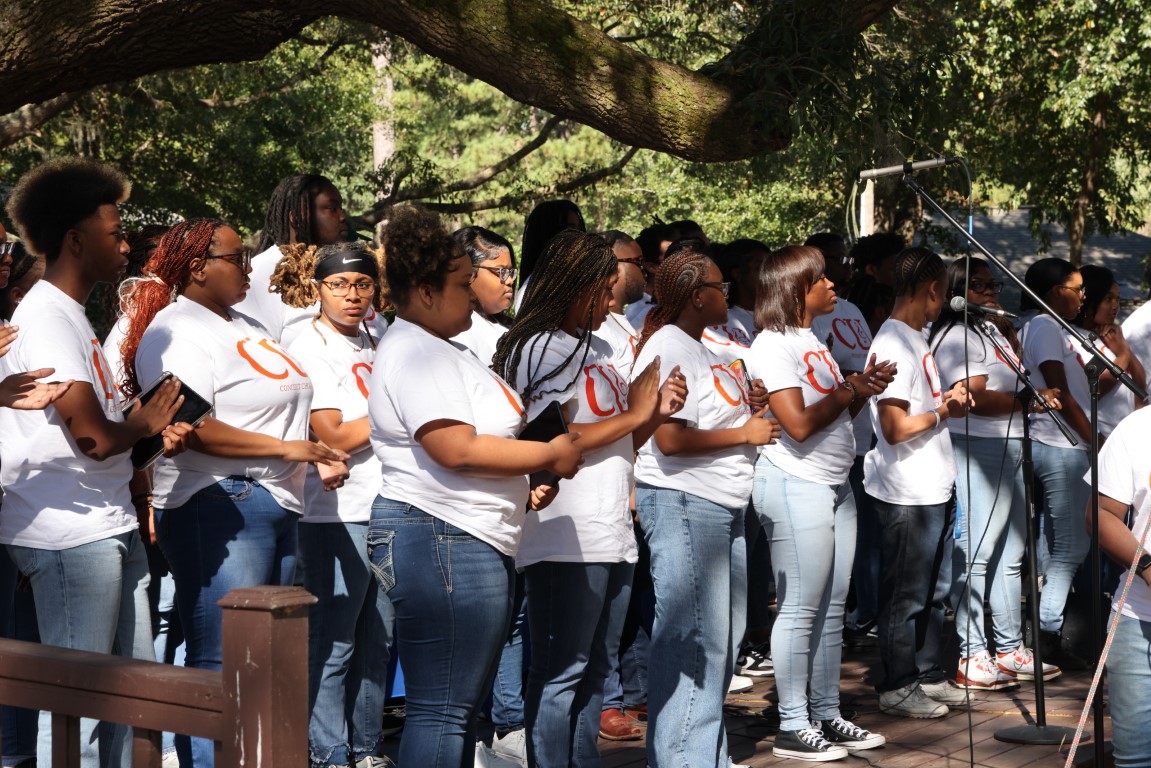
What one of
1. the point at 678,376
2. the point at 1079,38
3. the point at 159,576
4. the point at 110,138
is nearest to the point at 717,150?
the point at 678,376

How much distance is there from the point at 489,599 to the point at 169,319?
152cm

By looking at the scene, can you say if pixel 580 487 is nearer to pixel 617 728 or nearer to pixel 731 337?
pixel 617 728

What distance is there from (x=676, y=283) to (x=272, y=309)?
5.91 ft

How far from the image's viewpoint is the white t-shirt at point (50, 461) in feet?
12.5

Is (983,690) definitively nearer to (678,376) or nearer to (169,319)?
(678,376)

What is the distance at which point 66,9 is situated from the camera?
225 inches

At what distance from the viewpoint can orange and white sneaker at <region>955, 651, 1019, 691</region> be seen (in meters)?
6.68

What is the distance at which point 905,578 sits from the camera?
619cm

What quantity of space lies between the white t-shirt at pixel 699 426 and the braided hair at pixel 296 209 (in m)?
1.71

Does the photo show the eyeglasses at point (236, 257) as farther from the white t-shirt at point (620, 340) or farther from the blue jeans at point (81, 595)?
the white t-shirt at point (620, 340)

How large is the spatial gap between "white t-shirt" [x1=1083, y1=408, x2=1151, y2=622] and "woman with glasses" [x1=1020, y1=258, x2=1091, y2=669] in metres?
3.09

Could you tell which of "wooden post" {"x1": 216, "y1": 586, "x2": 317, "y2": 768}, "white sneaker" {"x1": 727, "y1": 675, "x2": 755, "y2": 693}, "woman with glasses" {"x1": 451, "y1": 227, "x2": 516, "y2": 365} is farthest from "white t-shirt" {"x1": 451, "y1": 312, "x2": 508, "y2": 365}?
"wooden post" {"x1": 216, "y1": 586, "x2": 317, "y2": 768}

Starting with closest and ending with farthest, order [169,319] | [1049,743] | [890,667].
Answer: [169,319], [1049,743], [890,667]

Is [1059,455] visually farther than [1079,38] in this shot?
No
